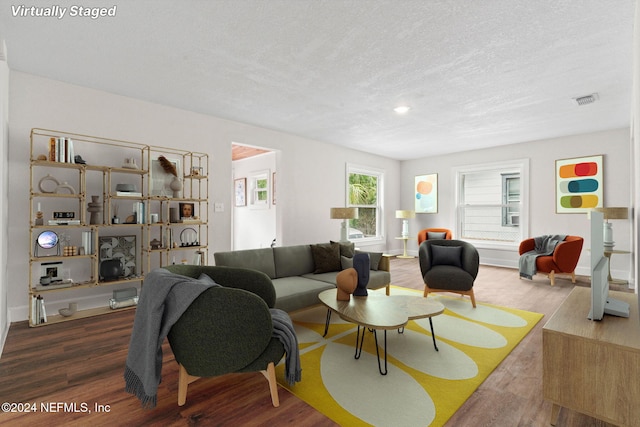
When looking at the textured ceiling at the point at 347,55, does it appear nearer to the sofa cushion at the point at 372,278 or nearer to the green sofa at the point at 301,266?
the green sofa at the point at 301,266

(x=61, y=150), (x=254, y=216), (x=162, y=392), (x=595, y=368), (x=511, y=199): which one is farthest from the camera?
(x=254, y=216)

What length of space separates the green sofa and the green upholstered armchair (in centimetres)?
108

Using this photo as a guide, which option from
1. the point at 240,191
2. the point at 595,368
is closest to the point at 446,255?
the point at 595,368

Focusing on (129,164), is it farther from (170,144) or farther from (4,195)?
(4,195)

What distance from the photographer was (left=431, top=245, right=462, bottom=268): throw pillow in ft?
13.6

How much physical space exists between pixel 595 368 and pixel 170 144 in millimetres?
4815

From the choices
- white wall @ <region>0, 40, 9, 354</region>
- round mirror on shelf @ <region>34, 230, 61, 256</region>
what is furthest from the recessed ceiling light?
round mirror on shelf @ <region>34, 230, 61, 256</region>

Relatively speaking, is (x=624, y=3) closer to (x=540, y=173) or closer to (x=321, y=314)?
(x=321, y=314)

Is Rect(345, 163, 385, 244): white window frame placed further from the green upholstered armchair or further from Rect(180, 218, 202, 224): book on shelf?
the green upholstered armchair

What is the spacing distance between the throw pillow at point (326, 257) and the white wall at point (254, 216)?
8.59ft

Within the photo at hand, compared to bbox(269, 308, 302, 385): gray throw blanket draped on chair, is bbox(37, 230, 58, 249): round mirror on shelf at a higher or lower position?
higher

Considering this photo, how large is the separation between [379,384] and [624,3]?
3179 mm

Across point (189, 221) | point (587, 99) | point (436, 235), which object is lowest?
point (436, 235)

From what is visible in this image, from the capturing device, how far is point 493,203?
22.9 ft
